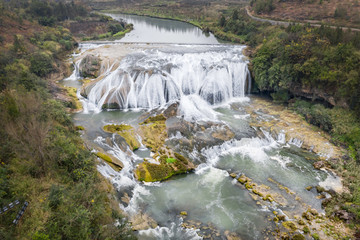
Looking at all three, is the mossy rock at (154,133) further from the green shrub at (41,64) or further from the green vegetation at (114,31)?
the green vegetation at (114,31)

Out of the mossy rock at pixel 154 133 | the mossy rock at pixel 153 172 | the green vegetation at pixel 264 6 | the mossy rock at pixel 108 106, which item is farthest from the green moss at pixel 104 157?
the green vegetation at pixel 264 6

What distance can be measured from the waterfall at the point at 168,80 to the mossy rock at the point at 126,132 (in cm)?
519

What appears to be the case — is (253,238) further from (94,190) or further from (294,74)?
(294,74)

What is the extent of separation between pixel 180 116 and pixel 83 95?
13113 millimetres

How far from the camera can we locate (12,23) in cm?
3869

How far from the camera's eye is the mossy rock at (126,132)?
19712 millimetres

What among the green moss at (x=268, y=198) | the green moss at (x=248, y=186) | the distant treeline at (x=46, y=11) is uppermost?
the distant treeline at (x=46, y=11)

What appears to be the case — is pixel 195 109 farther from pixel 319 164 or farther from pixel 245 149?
pixel 319 164

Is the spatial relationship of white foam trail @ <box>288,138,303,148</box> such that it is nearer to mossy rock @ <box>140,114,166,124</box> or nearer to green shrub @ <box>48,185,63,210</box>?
mossy rock @ <box>140,114,166,124</box>

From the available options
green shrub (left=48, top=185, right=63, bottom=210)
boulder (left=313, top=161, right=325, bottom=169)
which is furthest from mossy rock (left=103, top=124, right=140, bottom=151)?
boulder (left=313, top=161, right=325, bottom=169)

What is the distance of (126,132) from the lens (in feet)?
68.2

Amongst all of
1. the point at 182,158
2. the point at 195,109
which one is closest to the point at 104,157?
the point at 182,158

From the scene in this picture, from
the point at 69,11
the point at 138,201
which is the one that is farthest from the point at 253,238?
the point at 69,11

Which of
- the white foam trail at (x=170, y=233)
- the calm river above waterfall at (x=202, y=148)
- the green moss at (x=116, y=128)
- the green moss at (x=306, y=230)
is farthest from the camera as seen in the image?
the green moss at (x=116, y=128)
